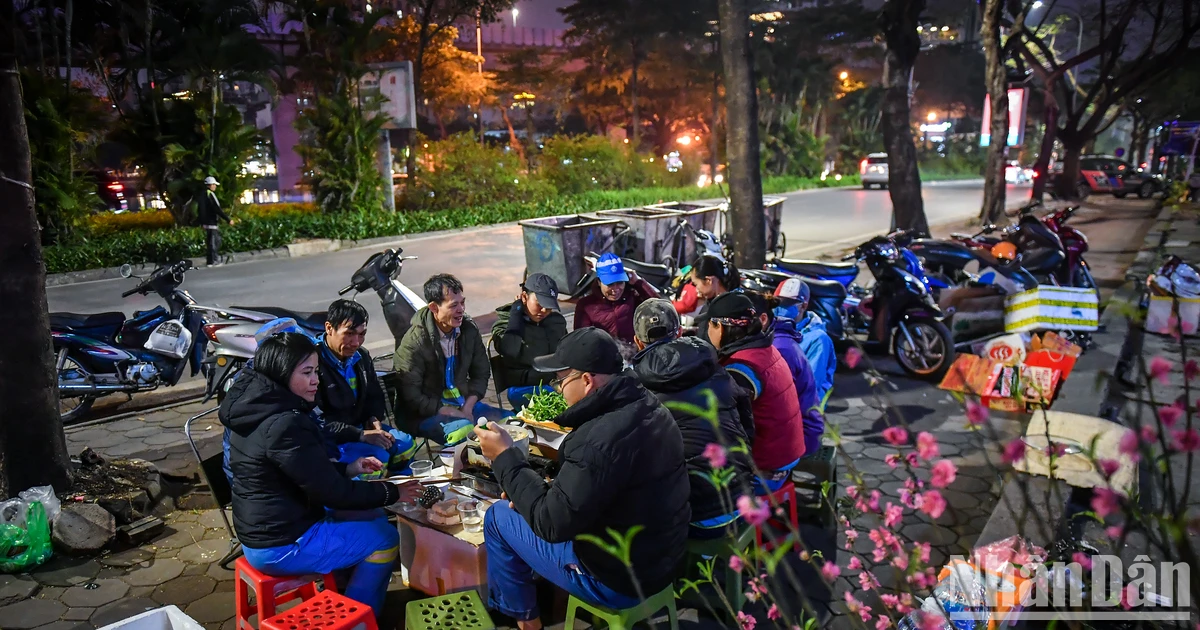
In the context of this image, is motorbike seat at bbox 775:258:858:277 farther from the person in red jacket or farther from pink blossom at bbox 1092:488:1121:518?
pink blossom at bbox 1092:488:1121:518

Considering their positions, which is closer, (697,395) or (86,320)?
(697,395)

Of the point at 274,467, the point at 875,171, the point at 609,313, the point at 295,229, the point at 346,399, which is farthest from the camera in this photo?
the point at 875,171

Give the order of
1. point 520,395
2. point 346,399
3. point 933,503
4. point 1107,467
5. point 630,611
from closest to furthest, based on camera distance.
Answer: point 1107,467 < point 933,503 < point 630,611 < point 346,399 < point 520,395

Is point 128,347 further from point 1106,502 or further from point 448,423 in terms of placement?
point 1106,502

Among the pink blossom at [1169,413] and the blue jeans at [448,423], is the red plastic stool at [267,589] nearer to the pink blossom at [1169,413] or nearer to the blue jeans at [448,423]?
the blue jeans at [448,423]

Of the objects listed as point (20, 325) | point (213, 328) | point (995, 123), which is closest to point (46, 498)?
point (20, 325)

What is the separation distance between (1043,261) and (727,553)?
7082 mm

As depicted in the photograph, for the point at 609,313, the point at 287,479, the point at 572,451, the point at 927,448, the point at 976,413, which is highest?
the point at 976,413

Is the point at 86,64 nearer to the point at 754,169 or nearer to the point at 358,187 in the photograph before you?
the point at 358,187

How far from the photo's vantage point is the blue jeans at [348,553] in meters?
3.31

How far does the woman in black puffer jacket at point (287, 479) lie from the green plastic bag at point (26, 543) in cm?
165

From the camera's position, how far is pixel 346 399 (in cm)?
447

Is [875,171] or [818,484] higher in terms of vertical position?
[875,171]

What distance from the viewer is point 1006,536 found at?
430 cm
